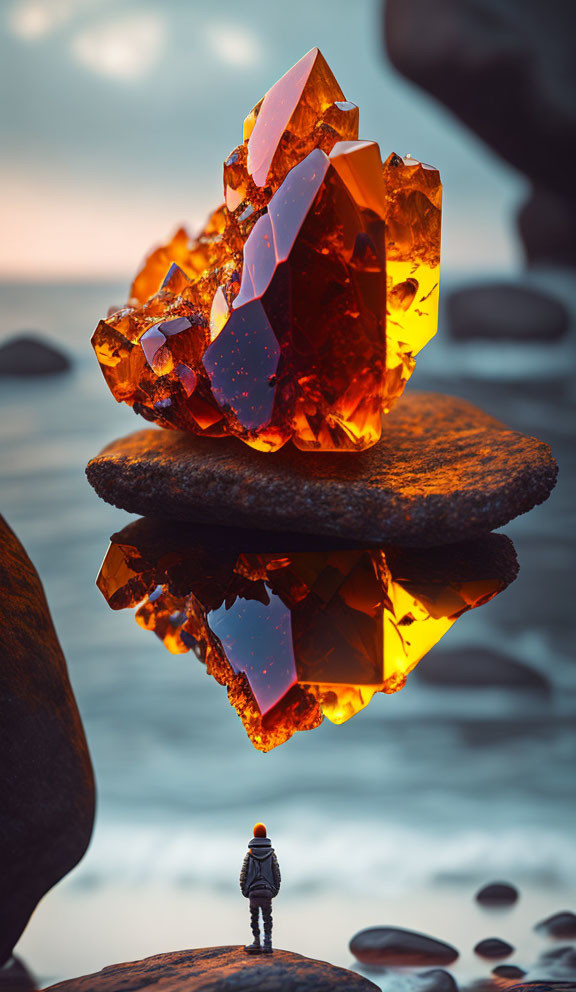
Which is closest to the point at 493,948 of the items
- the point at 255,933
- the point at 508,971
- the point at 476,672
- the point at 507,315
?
the point at 508,971

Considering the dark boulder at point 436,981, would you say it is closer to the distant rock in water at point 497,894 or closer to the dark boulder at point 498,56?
the distant rock in water at point 497,894

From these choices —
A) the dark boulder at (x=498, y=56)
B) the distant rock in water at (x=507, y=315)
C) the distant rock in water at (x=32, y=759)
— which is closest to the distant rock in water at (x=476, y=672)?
the distant rock in water at (x=32, y=759)

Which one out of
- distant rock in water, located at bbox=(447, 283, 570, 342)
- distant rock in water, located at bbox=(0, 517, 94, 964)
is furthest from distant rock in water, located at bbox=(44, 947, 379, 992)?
distant rock in water, located at bbox=(447, 283, 570, 342)

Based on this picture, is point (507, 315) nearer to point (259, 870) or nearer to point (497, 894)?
point (497, 894)

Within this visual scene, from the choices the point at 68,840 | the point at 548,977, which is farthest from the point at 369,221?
the point at 548,977

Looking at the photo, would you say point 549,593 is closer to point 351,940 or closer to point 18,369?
point 351,940

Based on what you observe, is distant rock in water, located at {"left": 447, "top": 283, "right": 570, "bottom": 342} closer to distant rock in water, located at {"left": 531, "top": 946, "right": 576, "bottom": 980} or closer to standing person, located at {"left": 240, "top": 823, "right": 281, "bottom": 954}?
distant rock in water, located at {"left": 531, "top": 946, "right": 576, "bottom": 980}
